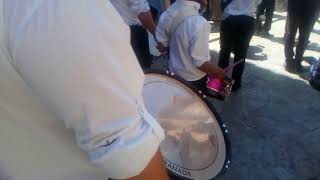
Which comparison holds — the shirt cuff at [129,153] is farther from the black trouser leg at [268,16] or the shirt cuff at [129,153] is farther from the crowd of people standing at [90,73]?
the black trouser leg at [268,16]

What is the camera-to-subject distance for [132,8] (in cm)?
350

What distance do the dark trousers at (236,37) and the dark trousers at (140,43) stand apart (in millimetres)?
1303

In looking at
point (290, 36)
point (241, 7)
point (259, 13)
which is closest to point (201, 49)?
point (241, 7)

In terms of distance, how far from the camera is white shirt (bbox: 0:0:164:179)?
65 centimetres

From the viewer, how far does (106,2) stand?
2.41 ft

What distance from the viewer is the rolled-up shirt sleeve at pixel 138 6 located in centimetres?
344

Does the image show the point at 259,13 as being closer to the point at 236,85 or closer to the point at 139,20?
the point at 236,85

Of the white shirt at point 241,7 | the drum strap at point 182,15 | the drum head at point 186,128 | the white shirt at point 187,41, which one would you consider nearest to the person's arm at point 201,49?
the white shirt at point 187,41

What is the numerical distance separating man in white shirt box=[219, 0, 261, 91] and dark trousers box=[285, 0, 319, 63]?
69 centimetres

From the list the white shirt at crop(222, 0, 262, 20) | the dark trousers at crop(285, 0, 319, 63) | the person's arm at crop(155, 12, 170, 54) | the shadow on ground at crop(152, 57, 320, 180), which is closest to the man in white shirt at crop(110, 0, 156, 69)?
the person's arm at crop(155, 12, 170, 54)

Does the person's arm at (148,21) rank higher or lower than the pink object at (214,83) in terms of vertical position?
higher

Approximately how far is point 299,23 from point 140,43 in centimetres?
255

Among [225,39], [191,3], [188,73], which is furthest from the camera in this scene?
[225,39]

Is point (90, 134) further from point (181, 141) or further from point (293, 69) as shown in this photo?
point (293, 69)
